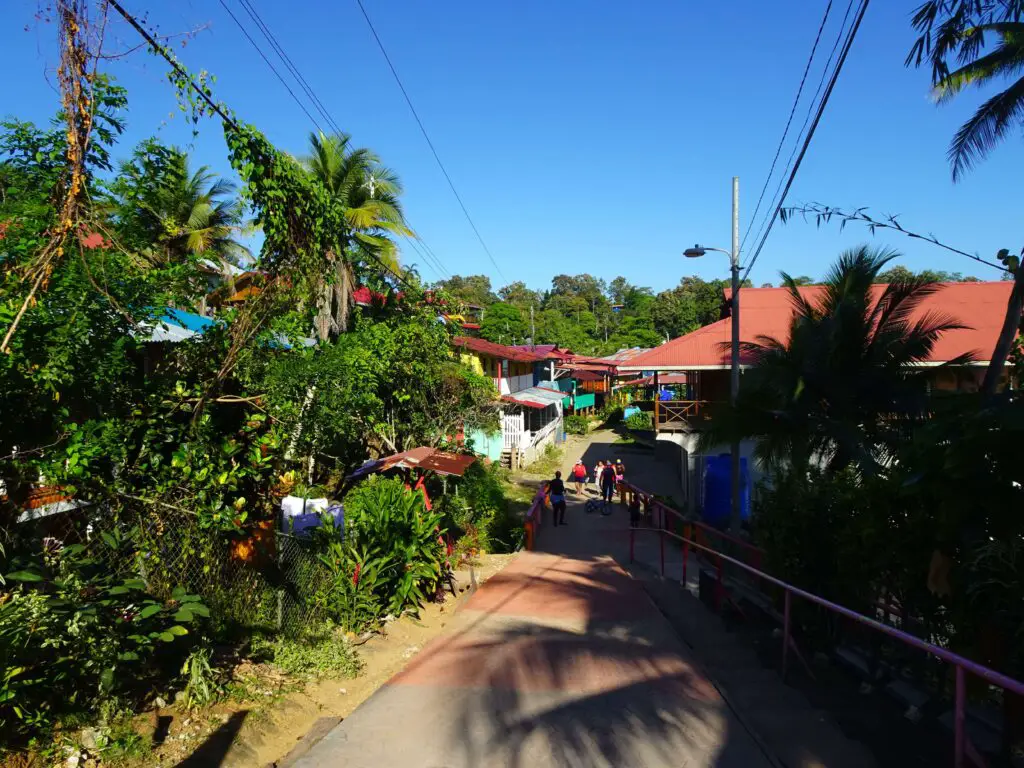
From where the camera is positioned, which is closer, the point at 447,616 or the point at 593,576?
the point at 447,616

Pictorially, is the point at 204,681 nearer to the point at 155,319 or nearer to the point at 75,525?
the point at 75,525

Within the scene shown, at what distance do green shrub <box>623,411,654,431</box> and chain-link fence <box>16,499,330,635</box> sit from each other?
3699 centimetres

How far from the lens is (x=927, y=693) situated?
4734mm

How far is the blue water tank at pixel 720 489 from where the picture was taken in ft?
62.7

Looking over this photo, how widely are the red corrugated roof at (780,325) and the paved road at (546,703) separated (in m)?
11.6

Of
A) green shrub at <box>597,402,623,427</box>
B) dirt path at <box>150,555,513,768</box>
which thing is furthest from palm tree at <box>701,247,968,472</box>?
green shrub at <box>597,402,623,427</box>

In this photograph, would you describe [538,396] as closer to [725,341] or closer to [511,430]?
[511,430]

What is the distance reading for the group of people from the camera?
17.5 metres

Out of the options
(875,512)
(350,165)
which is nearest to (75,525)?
(875,512)

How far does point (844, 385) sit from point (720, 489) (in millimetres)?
10051

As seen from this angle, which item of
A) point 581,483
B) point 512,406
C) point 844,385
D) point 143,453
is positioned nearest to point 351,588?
point 143,453

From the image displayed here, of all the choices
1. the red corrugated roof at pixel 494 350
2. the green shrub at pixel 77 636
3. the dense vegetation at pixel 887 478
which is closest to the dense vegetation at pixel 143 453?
the green shrub at pixel 77 636

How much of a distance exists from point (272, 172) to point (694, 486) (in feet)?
55.6

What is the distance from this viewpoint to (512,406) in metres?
27.5
